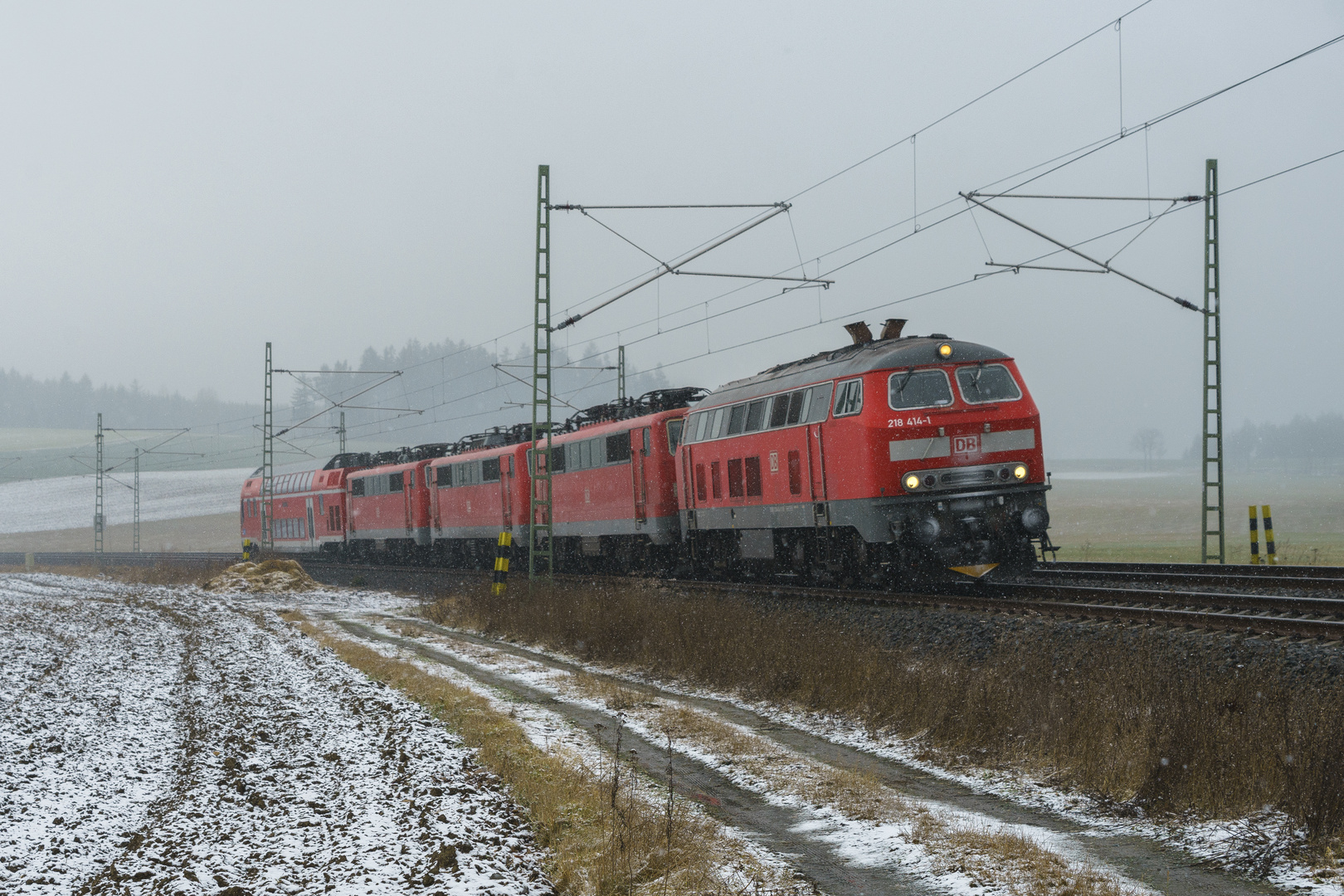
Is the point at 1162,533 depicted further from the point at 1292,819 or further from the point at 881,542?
the point at 1292,819

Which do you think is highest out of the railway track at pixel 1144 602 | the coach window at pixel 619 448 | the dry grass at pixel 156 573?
the coach window at pixel 619 448

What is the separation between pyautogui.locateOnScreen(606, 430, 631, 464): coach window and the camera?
83.5 ft

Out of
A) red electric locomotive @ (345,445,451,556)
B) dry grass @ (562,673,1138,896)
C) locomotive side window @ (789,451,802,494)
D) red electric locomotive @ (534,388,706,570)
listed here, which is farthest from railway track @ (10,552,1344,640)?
red electric locomotive @ (345,445,451,556)

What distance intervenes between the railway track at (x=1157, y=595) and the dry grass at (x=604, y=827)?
284 inches

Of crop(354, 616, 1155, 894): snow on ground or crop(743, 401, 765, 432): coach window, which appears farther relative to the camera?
crop(743, 401, 765, 432): coach window

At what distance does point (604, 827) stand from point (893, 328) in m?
13.5

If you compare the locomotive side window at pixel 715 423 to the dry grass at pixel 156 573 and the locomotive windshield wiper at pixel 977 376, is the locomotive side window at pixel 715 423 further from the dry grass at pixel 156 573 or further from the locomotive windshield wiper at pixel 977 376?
the dry grass at pixel 156 573

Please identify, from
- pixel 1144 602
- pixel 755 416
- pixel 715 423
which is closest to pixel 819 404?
pixel 755 416

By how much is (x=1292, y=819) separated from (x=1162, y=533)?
57714 mm

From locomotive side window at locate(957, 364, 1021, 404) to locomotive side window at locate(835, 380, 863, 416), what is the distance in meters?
1.52

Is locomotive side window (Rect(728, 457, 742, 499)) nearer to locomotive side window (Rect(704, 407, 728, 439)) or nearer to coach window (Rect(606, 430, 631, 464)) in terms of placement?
Result: locomotive side window (Rect(704, 407, 728, 439))

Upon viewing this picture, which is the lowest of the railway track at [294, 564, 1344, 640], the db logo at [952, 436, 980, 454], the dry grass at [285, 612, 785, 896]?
the dry grass at [285, 612, 785, 896]

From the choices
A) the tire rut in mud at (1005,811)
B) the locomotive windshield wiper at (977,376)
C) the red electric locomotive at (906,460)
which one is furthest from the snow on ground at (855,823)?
the locomotive windshield wiper at (977,376)

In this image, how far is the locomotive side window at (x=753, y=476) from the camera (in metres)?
19.7
